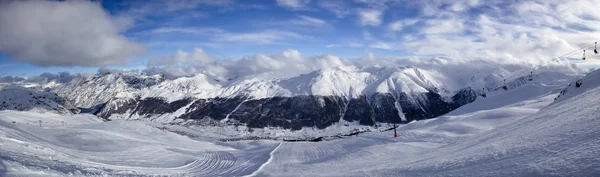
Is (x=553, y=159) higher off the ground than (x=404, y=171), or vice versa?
(x=553, y=159)

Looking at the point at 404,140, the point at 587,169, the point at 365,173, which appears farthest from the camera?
the point at 404,140

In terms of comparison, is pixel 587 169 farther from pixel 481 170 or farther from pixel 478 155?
pixel 478 155

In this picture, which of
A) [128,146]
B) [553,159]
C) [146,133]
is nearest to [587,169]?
[553,159]

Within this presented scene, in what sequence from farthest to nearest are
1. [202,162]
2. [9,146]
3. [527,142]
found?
[202,162] → [9,146] → [527,142]

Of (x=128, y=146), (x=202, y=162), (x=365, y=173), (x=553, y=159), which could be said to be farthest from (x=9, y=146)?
(x=553, y=159)

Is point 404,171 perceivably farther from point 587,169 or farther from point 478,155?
point 587,169

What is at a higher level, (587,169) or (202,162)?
(587,169)

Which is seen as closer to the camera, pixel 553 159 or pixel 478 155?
pixel 553 159

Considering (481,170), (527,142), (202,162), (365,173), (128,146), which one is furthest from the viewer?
(128,146)

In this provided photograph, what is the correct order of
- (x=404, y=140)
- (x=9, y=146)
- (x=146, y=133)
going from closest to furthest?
(x=9, y=146) < (x=404, y=140) < (x=146, y=133)
